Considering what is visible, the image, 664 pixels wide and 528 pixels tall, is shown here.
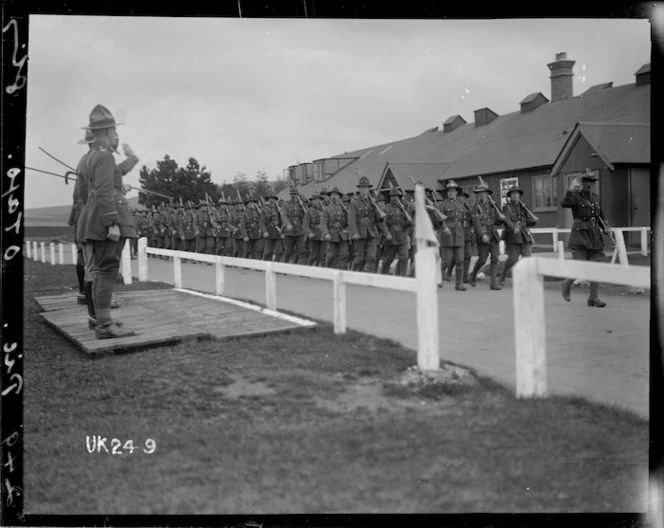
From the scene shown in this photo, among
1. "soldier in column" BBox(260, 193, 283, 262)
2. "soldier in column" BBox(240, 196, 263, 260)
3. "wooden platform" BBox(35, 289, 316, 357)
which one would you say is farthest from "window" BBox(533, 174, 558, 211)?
"soldier in column" BBox(240, 196, 263, 260)

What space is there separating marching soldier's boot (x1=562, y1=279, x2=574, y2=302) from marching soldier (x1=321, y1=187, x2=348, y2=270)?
5.42 metres

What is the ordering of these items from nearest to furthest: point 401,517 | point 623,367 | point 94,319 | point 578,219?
point 401,517 < point 623,367 < point 578,219 < point 94,319

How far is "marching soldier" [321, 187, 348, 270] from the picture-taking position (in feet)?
33.5

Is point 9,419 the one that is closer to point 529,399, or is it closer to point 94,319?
point 94,319

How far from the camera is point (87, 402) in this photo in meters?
3.96

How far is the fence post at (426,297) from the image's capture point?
3.91m

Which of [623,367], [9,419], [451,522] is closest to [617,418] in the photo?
[623,367]

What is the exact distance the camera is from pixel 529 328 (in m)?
3.76

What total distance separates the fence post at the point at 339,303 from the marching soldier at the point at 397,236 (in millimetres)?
2941

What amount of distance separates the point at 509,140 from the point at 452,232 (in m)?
2.82

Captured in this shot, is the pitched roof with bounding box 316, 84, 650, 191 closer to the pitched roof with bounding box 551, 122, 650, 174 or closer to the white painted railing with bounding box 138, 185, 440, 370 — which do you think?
the pitched roof with bounding box 551, 122, 650, 174

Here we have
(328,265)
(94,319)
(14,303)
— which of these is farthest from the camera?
(328,265)

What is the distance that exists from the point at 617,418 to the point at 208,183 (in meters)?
3.35

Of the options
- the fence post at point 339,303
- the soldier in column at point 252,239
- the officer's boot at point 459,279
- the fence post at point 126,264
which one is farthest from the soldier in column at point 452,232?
the soldier in column at point 252,239
